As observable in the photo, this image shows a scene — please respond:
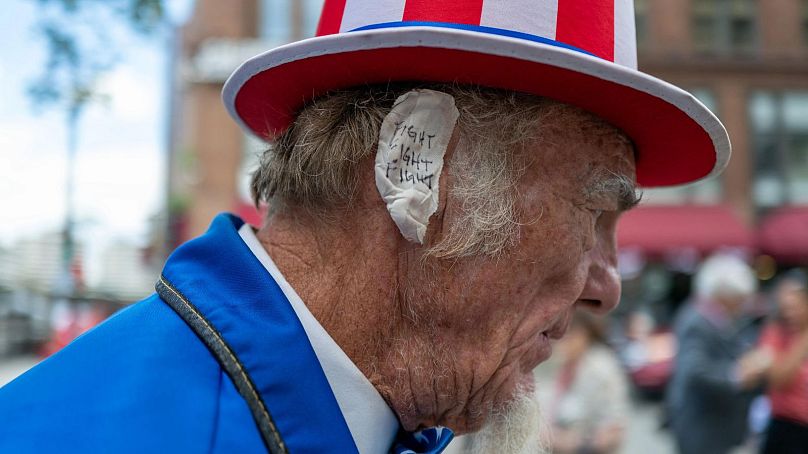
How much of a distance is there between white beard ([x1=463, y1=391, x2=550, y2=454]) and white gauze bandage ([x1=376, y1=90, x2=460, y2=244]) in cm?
45

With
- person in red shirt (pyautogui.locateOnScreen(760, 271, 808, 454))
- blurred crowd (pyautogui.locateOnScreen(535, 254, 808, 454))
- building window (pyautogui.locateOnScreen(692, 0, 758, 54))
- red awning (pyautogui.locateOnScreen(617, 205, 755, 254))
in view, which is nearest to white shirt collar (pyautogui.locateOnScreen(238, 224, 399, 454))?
blurred crowd (pyautogui.locateOnScreen(535, 254, 808, 454))

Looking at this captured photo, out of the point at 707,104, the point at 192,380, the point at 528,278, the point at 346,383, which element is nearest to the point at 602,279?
the point at 528,278

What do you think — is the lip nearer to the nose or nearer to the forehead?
the nose

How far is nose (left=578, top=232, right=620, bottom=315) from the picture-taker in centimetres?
161

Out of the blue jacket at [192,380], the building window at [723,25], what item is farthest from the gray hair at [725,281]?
the building window at [723,25]

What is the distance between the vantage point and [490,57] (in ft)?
4.34

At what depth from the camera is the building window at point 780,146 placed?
18219mm

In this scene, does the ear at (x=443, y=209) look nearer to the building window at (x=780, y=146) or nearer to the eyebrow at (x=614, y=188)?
the eyebrow at (x=614, y=188)

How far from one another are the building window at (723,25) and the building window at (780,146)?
1435mm

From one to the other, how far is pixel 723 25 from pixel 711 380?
55.3 ft

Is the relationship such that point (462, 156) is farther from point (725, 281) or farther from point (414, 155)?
point (725, 281)

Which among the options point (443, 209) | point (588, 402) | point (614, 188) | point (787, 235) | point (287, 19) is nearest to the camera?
point (443, 209)

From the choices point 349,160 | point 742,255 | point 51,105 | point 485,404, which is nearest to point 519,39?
point 349,160

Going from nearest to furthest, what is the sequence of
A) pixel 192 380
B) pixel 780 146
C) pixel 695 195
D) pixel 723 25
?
pixel 192 380, pixel 695 195, pixel 780 146, pixel 723 25
